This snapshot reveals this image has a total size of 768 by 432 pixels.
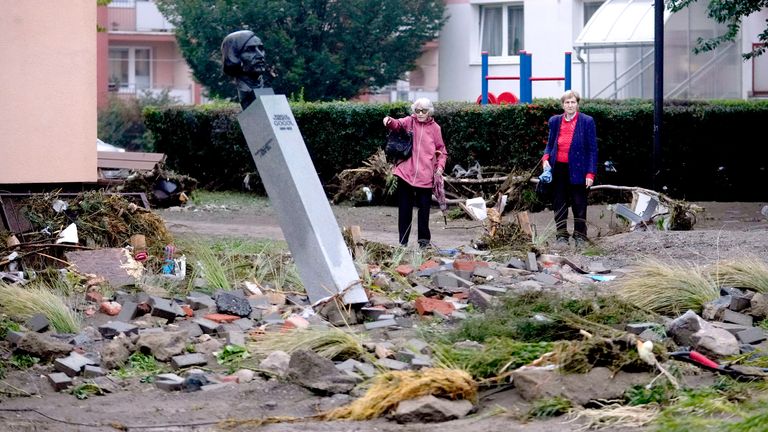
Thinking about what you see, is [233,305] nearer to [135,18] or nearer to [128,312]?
[128,312]

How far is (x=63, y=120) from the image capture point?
1259 cm

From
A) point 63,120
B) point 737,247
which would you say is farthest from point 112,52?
point 737,247

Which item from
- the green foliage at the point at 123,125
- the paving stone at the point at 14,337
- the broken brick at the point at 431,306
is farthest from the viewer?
the green foliage at the point at 123,125

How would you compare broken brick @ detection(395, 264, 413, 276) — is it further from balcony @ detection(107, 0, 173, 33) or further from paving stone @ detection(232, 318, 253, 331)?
balcony @ detection(107, 0, 173, 33)

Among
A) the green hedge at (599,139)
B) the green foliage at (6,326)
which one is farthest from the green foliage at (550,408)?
the green hedge at (599,139)

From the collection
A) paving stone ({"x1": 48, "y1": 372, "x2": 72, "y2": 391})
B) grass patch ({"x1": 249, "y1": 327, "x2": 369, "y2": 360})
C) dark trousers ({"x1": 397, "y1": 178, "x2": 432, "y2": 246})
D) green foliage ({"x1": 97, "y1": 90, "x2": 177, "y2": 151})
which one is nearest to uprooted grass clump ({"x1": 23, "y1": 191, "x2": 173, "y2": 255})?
dark trousers ({"x1": 397, "y1": 178, "x2": 432, "y2": 246})

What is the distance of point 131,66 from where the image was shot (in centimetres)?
4566

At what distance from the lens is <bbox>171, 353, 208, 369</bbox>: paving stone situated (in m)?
7.59

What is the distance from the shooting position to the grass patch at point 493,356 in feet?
22.2

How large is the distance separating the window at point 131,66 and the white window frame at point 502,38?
14338mm

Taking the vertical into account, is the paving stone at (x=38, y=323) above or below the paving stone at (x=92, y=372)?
above

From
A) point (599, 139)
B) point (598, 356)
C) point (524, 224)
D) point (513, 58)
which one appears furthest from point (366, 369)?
point (513, 58)

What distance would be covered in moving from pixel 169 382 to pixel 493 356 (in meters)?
1.83

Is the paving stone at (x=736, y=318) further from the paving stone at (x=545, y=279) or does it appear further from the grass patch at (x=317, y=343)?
the grass patch at (x=317, y=343)
